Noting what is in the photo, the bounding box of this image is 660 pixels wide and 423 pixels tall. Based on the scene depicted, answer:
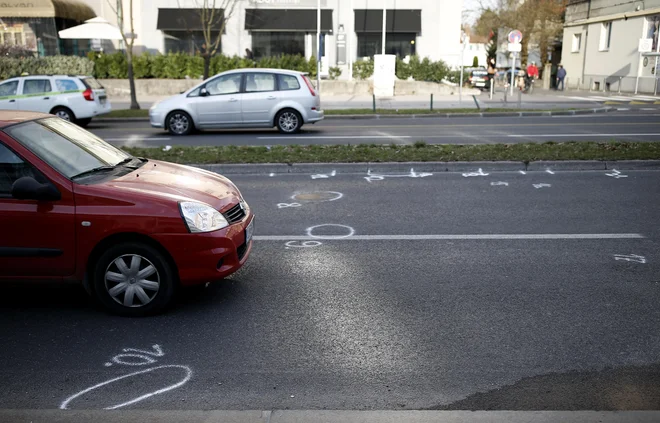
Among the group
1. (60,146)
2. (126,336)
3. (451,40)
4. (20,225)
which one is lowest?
(126,336)

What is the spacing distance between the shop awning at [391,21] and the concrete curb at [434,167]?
87.3 ft

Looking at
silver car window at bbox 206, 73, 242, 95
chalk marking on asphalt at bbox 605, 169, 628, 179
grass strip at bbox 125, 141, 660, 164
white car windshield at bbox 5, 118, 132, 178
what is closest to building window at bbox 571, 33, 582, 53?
silver car window at bbox 206, 73, 242, 95

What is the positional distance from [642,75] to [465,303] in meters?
35.0

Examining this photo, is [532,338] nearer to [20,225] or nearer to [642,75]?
[20,225]

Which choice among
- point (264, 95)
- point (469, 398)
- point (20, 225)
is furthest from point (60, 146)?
point (264, 95)

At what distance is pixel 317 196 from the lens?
10.3 m

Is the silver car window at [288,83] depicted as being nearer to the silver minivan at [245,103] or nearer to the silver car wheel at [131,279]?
the silver minivan at [245,103]

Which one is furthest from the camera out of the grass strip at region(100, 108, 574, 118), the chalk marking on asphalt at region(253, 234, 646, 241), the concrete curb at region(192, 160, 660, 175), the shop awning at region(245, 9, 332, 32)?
the shop awning at region(245, 9, 332, 32)

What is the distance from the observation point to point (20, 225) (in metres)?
5.38

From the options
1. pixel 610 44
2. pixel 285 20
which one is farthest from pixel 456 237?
pixel 610 44

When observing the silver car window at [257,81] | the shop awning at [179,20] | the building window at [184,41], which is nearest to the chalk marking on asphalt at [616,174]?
the silver car window at [257,81]

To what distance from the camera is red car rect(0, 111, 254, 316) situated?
17.6 feet

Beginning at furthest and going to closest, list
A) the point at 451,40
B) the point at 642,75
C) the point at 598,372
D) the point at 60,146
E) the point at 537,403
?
the point at 451,40
the point at 642,75
the point at 60,146
the point at 598,372
the point at 537,403

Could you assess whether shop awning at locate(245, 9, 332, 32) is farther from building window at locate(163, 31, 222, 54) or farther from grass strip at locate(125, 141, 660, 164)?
grass strip at locate(125, 141, 660, 164)
